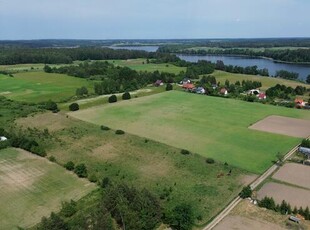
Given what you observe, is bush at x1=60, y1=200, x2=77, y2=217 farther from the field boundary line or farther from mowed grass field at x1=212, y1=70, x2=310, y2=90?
mowed grass field at x1=212, y1=70, x2=310, y2=90

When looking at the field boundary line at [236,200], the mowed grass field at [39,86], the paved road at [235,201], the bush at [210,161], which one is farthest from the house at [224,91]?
the bush at [210,161]

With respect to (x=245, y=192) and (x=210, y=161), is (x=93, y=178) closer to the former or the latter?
(x=210, y=161)

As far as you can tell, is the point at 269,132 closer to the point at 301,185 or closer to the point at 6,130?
the point at 301,185

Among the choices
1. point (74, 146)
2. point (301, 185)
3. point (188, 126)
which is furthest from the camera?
point (188, 126)

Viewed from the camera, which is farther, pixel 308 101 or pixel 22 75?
pixel 22 75

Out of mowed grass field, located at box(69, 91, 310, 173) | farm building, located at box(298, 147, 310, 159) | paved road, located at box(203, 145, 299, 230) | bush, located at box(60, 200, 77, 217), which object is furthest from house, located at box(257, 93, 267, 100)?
bush, located at box(60, 200, 77, 217)

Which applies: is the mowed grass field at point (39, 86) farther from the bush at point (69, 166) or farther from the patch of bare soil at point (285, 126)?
the patch of bare soil at point (285, 126)

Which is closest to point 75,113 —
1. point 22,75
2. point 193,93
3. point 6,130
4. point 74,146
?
point 6,130

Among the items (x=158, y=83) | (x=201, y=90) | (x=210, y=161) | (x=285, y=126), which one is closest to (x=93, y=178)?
(x=210, y=161)
